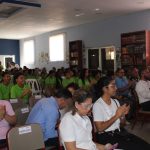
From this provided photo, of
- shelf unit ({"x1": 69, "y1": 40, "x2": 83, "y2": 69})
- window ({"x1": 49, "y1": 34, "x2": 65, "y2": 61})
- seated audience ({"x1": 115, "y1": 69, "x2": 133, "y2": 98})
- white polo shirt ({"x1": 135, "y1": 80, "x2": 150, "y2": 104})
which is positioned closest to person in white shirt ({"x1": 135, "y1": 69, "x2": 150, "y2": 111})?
white polo shirt ({"x1": 135, "y1": 80, "x2": 150, "y2": 104})

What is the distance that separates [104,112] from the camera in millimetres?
3168

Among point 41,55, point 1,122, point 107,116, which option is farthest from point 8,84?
point 41,55

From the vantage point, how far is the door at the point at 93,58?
11910 mm

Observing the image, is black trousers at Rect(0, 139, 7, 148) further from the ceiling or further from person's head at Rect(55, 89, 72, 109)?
the ceiling

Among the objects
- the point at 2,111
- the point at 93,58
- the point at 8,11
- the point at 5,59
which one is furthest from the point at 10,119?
the point at 5,59

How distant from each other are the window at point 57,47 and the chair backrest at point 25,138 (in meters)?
11.0

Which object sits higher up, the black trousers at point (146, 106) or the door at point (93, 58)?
the door at point (93, 58)

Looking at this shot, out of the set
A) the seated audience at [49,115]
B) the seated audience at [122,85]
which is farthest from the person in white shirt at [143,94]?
the seated audience at [49,115]

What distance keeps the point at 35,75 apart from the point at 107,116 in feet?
25.4

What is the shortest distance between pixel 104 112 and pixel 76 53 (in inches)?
366

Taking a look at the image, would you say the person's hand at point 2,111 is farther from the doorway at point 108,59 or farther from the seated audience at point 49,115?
the doorway at point 108,59

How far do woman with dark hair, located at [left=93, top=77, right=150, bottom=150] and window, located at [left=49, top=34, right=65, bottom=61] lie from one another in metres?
10.5

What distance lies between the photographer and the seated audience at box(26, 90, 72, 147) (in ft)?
10.5

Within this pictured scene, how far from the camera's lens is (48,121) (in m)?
3.25
